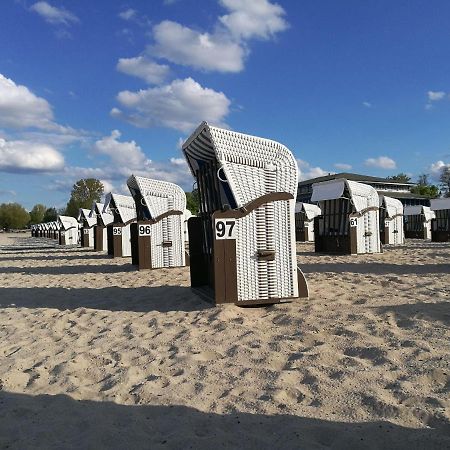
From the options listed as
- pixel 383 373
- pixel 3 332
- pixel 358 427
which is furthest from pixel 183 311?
pixel 358 427

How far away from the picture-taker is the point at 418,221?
3052 centimetres

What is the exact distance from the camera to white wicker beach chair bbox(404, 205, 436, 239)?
96.0ft

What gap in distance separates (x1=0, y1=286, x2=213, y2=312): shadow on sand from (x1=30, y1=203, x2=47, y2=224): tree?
113881 mm

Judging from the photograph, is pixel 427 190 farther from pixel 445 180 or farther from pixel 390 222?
pixel 390 222

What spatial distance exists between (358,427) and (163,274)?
9.07 metres

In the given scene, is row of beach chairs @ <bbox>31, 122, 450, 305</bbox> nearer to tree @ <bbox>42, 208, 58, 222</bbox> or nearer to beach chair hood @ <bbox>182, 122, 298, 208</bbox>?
beach chair hood @ <bbox>182, 122, 298, 208</bbox>

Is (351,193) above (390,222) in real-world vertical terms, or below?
above

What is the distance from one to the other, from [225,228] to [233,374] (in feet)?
8.69

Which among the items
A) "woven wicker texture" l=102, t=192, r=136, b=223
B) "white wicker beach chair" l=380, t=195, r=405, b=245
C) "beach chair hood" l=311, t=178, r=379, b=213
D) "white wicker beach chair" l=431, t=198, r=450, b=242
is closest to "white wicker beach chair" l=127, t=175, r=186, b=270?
"woven wicker texture" l=102, t=192, r=136, b=223

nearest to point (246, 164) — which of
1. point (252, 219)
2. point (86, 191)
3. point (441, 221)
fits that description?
point (252, 219)

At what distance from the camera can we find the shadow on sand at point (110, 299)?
733 centimetres

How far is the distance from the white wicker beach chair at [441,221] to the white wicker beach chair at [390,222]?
262 cm

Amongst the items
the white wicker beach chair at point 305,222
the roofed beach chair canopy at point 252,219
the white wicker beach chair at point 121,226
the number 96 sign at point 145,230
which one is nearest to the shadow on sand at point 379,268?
the roofed beach chair canopy at point 252,219

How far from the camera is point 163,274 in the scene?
11.8 metres
